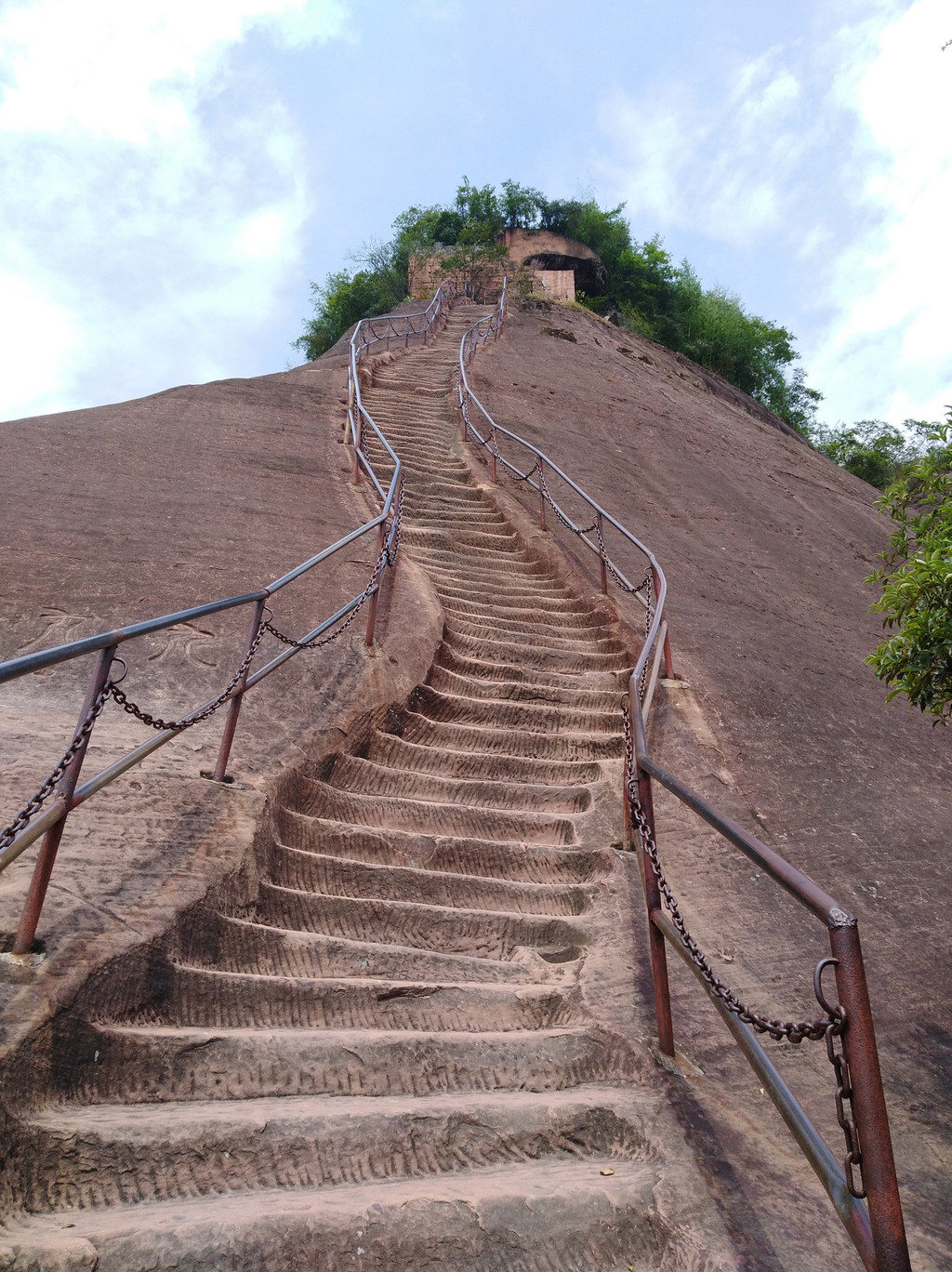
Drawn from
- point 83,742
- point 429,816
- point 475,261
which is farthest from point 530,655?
point 475,261

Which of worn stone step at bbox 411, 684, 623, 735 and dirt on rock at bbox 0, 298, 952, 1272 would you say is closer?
dirt on rock at bbox 0, 298, 952, 1272

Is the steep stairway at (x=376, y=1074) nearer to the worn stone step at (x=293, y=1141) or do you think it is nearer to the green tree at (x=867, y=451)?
the worn stone step at (x=293, y=1141)

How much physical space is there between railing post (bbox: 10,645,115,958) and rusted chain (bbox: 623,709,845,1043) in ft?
5.41

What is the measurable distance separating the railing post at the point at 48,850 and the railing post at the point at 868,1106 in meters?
1.94

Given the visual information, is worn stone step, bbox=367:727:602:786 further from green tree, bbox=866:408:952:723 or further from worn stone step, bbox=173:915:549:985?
green tree, bbox=866:408:952:723

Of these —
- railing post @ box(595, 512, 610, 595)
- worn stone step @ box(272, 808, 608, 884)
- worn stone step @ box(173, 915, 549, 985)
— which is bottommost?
worn stone step @ box(173, 915, 549, 985)

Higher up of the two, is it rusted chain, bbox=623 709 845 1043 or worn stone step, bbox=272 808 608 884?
rusted chain, bbox=623 709 845 1043

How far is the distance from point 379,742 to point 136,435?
16.6ft

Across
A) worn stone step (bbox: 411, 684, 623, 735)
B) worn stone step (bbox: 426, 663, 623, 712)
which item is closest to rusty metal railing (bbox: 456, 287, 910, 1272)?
worn stone step (bbox: 411, 684, 623, 735)

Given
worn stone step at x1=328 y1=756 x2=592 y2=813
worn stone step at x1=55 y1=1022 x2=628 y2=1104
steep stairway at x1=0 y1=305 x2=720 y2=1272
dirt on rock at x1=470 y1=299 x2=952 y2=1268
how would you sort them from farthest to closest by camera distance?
→ worn stone step at x1=328 y1=756 x2=592 y2=813 → dirt on rock at x1=470 y1=299 x2=952 y2=1268 → worn stone step at x1=55 y1=1022 x2=628 y2=1104 → steep stairway at x1=0 y1=305 x2=720 y2=1272

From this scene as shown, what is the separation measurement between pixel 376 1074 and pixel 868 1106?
152cm

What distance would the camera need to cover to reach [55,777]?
225 centimetres

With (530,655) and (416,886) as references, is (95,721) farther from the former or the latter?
(530,655)

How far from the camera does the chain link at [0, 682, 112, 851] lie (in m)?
2.09
